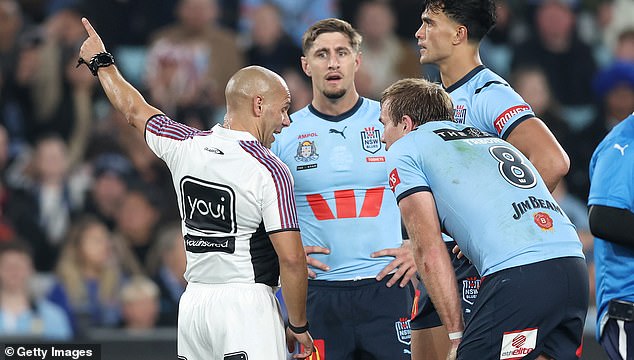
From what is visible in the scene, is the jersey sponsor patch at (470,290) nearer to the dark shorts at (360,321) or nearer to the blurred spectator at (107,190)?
the dark shorts at (360,321)

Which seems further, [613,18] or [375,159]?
[613,18]

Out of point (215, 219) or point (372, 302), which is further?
point (372, 302)

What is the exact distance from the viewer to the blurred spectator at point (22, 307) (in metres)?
8.94

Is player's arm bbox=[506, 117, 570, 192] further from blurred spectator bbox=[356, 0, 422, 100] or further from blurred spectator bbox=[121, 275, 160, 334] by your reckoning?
blurred spectator bbox=[356, 0, 422, 100]

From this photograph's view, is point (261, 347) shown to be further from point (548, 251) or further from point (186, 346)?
point (548, 251)

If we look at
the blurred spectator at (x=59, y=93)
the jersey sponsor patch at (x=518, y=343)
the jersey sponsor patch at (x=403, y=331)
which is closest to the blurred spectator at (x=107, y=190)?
the blurred spectator at (x=59, y=93)

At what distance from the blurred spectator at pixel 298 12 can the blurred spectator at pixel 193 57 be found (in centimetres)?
40

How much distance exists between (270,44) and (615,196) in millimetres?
6601

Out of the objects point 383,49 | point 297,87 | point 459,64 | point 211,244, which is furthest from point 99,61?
point 383,49

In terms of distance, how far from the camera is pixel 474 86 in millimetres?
5336

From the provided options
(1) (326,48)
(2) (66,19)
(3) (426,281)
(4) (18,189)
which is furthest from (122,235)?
(3) (426,281)

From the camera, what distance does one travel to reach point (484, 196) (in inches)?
168

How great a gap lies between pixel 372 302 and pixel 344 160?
2.74 feet
